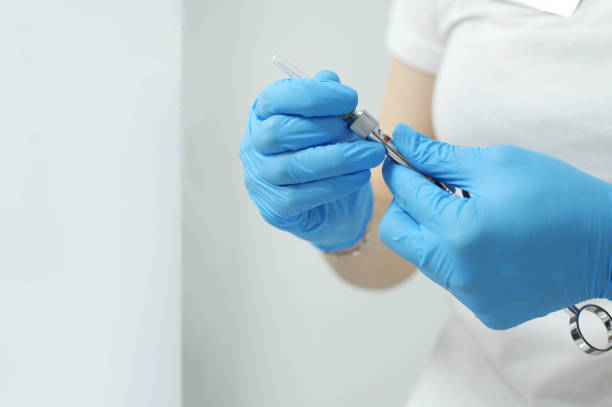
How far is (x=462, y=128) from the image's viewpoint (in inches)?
25.1

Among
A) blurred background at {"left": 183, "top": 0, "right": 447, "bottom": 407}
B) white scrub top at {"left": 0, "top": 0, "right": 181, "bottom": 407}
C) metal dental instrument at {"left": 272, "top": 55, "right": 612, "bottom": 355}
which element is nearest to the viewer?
white scrub top at {"left": 0, "top": 0, "right": 181, "bottom": 407}

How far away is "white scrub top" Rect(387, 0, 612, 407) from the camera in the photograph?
542mm

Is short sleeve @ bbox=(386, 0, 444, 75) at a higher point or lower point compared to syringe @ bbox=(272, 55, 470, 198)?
higher

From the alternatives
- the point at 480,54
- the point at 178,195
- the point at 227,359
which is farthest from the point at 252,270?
the point at 480,54

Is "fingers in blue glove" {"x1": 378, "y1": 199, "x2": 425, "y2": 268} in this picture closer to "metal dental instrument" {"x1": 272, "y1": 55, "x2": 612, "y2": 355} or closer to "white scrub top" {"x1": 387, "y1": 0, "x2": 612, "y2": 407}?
"metal dental instrument" {"x1": 272, "y1": 55, "x2": 612, "y2": 355}

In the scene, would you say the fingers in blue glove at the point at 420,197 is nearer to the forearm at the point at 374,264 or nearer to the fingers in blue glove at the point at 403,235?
the fingers in blue glove at the point at 403,235

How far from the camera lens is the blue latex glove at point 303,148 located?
0.52 metres

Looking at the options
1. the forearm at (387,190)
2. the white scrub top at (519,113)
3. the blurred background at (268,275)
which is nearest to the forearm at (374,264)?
the forearm at (387,190)

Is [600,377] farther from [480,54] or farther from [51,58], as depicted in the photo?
[51,58]

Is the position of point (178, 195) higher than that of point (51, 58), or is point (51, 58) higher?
point (51, 58)

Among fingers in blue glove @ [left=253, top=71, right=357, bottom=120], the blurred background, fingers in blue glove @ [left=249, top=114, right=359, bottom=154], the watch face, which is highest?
the watch face

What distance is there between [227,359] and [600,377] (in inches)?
23.7

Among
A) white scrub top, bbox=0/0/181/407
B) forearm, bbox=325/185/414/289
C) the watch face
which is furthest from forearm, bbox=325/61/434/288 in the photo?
white scrub top, bbox=0/0/181/407

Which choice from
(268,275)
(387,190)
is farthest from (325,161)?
(268,275)
